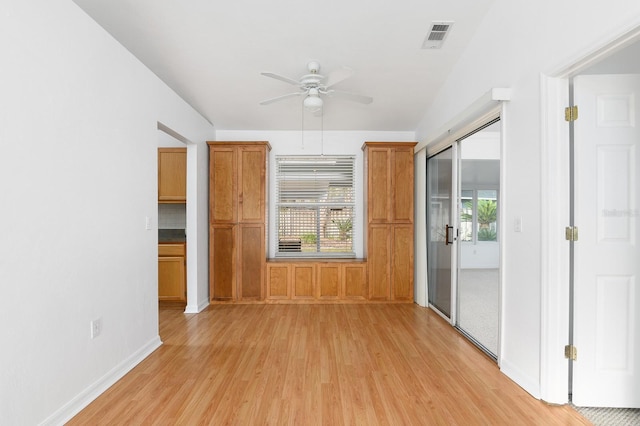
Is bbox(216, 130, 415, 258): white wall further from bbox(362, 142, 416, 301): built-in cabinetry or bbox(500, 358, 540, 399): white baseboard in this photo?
bbox(500, 358, 540, 399): white baseboard

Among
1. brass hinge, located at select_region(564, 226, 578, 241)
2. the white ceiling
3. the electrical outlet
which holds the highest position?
the white ceiling

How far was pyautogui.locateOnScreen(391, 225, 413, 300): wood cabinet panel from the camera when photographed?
4.88 m

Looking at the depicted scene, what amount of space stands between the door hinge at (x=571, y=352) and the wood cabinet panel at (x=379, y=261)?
8.92ft

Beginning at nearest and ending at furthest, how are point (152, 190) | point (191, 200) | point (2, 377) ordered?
point (2, 377) < point (152, 190) < point (191, 200)

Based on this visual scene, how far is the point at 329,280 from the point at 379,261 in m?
0.79

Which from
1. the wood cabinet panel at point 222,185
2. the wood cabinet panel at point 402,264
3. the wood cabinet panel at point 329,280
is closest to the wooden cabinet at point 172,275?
the wood cabinet panel at point 222,185

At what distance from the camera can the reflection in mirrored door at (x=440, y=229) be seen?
404 centimetres

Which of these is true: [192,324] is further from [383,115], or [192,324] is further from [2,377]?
[383,115]

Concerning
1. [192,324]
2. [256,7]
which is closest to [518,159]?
[256,7]

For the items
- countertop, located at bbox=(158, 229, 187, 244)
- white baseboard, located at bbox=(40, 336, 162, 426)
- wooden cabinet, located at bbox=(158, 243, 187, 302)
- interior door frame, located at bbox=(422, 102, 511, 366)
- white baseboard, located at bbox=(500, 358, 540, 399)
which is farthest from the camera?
countertop, located at bbox=(158, 229, 187, 244)

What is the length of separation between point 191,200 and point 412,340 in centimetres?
326

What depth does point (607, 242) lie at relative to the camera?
216 centimetres

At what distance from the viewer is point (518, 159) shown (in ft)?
8.45

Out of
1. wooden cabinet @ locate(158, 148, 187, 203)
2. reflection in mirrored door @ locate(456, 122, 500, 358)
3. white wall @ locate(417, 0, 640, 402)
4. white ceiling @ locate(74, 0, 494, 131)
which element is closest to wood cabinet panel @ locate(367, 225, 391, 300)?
reflection in mirrored door @ locate(456, 122, 500, 358)
